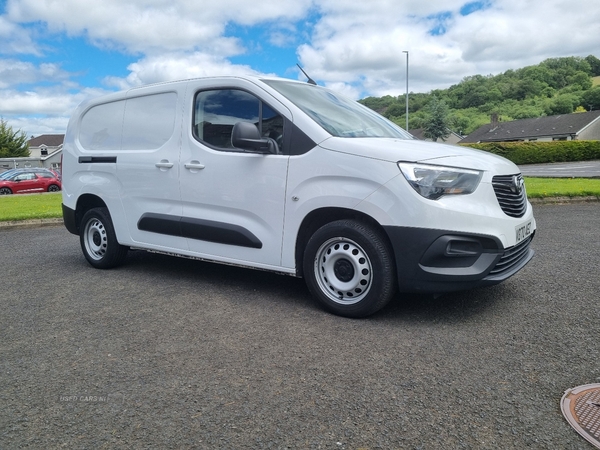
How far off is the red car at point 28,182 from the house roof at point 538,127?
65637 millimetres

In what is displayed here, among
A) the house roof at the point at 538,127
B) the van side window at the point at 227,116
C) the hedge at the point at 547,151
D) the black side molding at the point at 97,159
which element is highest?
the house roof at the point at 538,127

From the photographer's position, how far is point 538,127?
76.3 m

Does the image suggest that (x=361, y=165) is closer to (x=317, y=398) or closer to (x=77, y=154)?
(x=317, y=398)

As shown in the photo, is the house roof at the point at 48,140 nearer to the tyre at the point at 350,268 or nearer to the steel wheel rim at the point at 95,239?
the steel wheel rim at the point at 95,239

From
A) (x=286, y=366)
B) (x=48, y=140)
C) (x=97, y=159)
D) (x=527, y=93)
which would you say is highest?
(x=527, y=93)

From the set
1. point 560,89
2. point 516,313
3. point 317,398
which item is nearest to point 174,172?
point 317,398

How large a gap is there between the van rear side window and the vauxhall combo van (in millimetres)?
18

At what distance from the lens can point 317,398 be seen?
282 centimetres

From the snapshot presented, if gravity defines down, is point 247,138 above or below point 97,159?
above

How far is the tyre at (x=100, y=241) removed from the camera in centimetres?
594

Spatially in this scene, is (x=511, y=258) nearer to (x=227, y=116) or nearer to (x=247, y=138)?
(x=247, y=138)

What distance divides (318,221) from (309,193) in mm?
266

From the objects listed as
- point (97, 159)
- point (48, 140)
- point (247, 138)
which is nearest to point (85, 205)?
point (97, 159)

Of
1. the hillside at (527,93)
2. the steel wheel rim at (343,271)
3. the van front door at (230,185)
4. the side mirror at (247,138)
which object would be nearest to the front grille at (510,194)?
the steel wheel rim at (343,271)
